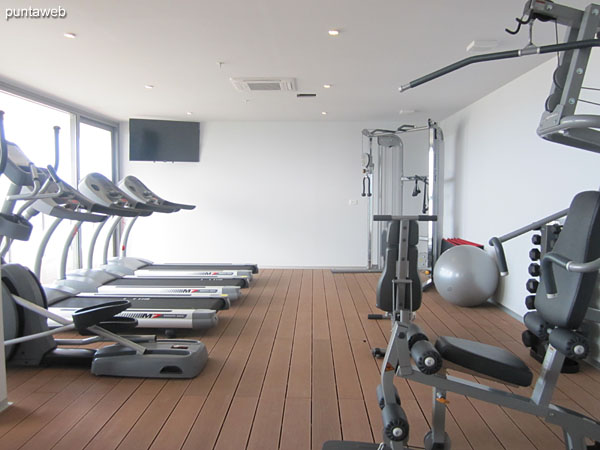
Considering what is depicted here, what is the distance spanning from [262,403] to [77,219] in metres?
2.17

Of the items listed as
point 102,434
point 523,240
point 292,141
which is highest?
point 292,141

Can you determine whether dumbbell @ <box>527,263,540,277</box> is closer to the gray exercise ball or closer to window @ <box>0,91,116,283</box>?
the gray exercise ball

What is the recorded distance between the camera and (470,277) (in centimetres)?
442

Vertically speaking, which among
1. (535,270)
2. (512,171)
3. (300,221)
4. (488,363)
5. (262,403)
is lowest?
(262,403)

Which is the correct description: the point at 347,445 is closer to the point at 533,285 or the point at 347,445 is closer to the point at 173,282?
the point at 533,285

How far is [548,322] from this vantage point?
1.79 m

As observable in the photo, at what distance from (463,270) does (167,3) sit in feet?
12.1

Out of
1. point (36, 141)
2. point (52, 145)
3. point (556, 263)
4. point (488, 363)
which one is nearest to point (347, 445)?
point (488, 363)

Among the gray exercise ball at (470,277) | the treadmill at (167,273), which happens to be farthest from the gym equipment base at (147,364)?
the gray exercise ball at (470,277)

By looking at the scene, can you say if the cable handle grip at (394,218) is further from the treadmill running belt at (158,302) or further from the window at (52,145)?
the window at (52,145)

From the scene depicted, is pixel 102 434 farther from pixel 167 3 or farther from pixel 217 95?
pixel 217 95

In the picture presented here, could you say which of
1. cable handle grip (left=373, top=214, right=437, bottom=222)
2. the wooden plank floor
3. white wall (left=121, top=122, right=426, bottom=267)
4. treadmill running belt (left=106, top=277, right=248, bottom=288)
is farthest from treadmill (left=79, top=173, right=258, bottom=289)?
cable handle grip (left=373, top=214, right=437, bottom=222)

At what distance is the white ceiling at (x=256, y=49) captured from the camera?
2738 mm

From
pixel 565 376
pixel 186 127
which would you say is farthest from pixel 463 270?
pixel 186 127
